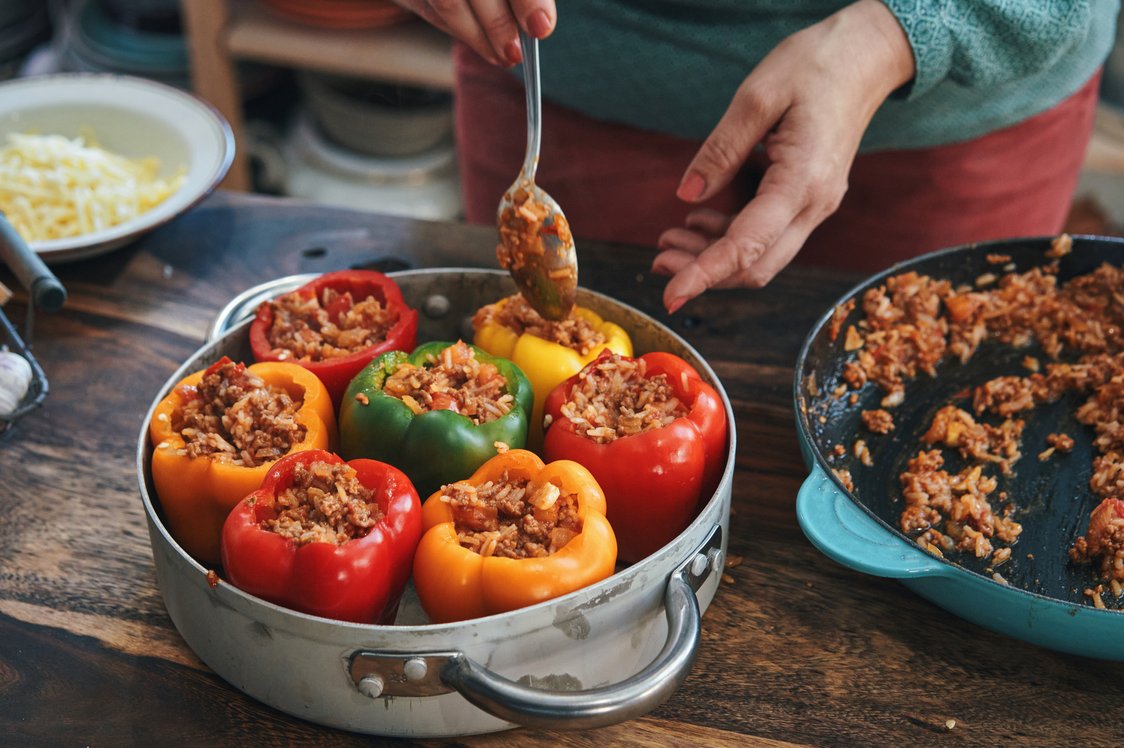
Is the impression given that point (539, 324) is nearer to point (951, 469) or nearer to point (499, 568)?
point (499, 568)

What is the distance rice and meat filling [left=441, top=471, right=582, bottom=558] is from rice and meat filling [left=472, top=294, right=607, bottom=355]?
28cm

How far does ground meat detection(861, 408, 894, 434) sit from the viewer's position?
58.4 inches

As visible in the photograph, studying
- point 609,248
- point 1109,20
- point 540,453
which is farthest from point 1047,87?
point 540,453

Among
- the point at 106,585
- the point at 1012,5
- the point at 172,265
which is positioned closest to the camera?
the point at 106,585

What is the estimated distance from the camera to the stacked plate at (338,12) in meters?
3.23

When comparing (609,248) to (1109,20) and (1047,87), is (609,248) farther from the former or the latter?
(1109,20)

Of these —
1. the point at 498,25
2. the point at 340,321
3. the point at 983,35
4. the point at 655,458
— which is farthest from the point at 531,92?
the point at 983,35

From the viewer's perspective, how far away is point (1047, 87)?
185 centimetres

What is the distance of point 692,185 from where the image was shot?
154 cm

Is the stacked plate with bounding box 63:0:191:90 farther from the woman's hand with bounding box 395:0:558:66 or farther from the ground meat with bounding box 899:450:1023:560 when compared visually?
the ground meat with bounding box 899:450:1023:560

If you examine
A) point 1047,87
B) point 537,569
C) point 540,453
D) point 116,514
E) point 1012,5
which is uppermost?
point 1012,5

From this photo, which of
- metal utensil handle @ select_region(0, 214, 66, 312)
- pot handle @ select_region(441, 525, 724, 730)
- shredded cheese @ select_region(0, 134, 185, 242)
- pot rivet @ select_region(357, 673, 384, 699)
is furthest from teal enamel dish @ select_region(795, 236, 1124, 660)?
shredded cheese @ select_region(0, 134, 185, 242)

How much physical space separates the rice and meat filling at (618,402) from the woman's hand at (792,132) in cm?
20

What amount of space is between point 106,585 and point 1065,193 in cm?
187
